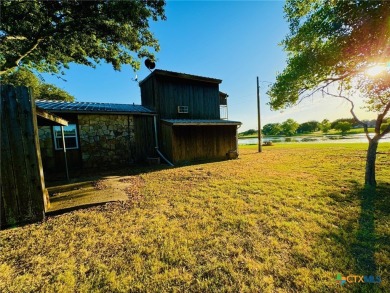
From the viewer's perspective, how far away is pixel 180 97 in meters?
12.9

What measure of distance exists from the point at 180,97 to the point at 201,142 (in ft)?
12.7

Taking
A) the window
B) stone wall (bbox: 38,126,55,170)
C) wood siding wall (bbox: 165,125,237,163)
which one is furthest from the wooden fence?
wood siding wall (bbox: 165,125,237,163)

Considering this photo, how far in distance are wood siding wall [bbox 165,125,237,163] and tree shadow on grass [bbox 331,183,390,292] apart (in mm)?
8171

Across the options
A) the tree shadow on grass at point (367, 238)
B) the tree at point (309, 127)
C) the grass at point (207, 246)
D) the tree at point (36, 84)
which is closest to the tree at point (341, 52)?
the tree shadow on grass at point (367, 238)

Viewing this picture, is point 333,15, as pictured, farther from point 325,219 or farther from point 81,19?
point 81,19

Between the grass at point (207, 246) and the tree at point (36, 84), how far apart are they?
70.8ft

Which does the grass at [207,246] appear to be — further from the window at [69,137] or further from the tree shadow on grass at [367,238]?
the window at [69,137]

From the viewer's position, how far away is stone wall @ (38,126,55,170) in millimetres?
8492

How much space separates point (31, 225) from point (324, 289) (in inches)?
198

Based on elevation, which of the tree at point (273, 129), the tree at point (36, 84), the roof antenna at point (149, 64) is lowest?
the tree at point (273, 129)

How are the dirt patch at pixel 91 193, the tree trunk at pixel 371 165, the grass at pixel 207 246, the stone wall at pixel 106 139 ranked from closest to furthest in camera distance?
the grass at pixel 207 246
the dirt patch at pixel 91 193
the tree trunk at pixel 371 165
the stone wall at pixel 106 139

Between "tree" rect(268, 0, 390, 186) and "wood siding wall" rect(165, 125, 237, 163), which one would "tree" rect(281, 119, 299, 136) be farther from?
"tree" rect(268, 0, 390, 186)

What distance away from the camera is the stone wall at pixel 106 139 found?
31.2ft

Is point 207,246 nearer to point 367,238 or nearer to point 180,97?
point 367,238
